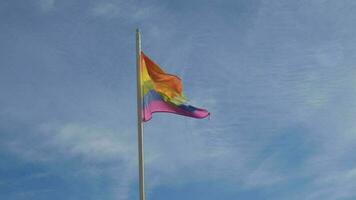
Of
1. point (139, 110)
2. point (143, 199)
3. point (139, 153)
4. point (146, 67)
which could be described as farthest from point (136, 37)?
point (143, 199)

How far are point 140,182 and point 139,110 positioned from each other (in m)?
3.71

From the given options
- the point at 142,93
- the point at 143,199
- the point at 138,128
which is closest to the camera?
the point at 143,199

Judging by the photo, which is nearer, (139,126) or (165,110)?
(139,126)

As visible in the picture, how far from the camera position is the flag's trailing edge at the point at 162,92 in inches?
1317

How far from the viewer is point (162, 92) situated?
113ft

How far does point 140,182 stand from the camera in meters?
28.9

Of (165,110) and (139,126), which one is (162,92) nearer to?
(165,110)

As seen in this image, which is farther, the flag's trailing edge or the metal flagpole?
the flag's trailing edge

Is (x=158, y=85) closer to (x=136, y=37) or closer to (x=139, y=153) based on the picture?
(x=136, y=37)

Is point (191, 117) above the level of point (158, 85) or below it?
below

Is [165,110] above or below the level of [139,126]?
above

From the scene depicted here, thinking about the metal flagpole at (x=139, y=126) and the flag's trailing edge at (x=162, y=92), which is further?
the flag's trailing edge at (x=162, y=92)

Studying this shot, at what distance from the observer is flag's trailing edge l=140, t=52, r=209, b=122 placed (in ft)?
110

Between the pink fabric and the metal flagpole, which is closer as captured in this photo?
the metal flagpole
